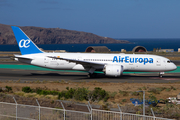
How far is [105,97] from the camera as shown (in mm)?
23359

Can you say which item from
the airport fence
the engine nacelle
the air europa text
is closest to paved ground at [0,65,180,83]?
the engine nacelle

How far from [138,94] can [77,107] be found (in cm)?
915

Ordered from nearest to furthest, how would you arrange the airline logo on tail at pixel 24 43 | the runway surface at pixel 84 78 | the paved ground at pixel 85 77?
the runway surface at pixel 84 78
the paved ground at pixel 85 77
the airline logo on tail at pixel 24 43

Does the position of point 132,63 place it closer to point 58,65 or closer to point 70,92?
point 58,65

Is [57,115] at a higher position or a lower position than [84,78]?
lower

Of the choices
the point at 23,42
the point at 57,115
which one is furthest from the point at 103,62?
the point at 57,115

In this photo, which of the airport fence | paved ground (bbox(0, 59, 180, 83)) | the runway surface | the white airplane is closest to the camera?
the airport fence

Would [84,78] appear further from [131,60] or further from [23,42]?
[23,42]

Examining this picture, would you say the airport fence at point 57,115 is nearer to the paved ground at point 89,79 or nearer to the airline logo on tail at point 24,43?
the paved ground at point 89,79

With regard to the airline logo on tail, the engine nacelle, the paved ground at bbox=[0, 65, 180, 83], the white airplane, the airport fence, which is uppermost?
the airline logo on tail

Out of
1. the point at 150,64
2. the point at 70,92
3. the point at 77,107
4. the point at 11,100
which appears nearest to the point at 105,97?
the point at 70,92

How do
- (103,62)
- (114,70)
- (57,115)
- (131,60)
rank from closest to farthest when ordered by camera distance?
(57,115) < (114,70) < (131,60) < (103,62)

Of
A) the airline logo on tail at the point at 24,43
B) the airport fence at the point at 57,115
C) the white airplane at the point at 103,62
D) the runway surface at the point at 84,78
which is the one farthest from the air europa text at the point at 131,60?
the airport fence at the point at 57,115

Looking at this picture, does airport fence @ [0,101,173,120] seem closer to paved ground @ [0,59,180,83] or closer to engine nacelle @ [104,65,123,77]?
paved ground @ [0,59,180,83]
